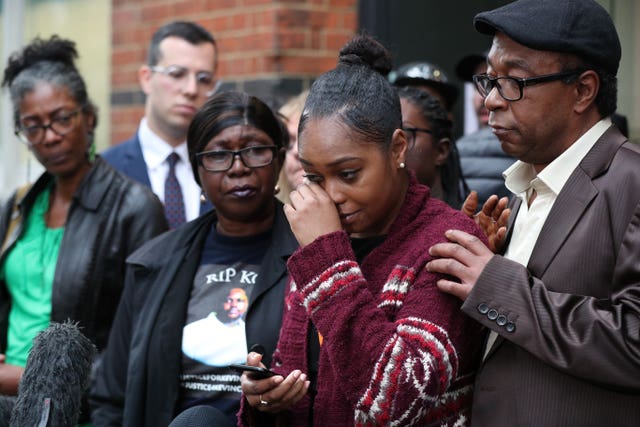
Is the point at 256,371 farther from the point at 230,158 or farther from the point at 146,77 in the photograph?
the point at 146,77

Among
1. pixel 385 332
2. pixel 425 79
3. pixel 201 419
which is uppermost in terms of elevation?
pixel 425 79

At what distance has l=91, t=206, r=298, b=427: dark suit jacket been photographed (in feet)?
10.7

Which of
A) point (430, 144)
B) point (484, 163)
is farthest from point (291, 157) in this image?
point (484, 163)

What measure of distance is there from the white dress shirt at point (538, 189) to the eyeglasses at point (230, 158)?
1.18m

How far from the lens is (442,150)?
4133 millimetres

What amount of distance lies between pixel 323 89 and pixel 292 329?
0.68 metres

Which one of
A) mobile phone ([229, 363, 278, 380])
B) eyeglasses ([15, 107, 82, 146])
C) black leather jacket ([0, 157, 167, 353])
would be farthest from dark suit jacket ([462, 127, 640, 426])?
eyeglasses ([15, 107, 82, 146])

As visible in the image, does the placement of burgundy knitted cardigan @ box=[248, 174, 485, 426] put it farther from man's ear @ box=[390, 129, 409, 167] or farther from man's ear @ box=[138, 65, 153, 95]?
man's ear @ box=[138, 65, 153, 95]

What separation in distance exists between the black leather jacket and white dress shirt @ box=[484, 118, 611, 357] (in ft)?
6.66

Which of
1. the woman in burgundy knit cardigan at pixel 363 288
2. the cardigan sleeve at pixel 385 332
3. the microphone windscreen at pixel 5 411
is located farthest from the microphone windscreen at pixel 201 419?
the microphone windscreen at pixel 5 411

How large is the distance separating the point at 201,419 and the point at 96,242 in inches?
64.2

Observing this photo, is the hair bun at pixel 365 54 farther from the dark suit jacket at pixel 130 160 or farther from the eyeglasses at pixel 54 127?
the dark suit jacket at pixel 130 160

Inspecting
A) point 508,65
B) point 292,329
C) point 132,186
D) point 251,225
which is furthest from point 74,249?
point 508,65

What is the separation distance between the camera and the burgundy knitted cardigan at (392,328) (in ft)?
7.49
